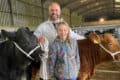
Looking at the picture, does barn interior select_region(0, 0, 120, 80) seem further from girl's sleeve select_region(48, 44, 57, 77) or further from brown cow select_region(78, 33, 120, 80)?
girl's sleeve select_region(48, 44, 57, 77)

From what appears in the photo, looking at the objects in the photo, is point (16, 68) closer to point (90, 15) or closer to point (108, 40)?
point (108, 40)

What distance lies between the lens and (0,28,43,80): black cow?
218 cm

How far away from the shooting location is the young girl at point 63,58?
221 centimetres

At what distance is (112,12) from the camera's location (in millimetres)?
28016

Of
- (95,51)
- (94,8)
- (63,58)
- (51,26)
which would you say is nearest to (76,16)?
(94,8)

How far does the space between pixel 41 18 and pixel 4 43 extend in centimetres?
1324

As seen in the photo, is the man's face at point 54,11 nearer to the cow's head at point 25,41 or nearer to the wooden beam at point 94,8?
the cow's head at point 25,41

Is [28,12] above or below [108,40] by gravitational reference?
above

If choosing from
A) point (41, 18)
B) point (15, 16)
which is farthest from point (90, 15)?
point (15, 16)

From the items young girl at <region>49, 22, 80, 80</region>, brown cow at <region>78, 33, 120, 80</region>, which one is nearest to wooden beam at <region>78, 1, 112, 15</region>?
brown cow at <region>78, 33, 120, 80</region>

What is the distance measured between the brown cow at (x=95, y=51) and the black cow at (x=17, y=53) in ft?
1.76

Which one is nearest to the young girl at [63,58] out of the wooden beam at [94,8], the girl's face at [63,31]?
the girl's face at [63,31]

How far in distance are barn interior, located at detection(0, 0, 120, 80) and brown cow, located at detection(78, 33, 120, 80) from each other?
3.35ft

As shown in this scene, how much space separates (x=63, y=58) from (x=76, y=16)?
71.8ft
